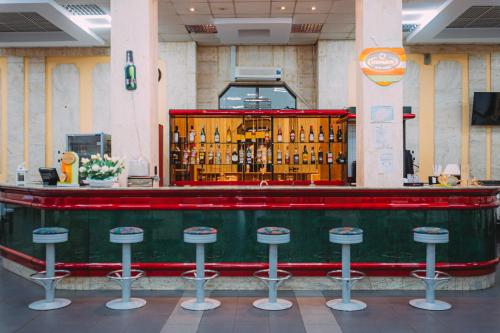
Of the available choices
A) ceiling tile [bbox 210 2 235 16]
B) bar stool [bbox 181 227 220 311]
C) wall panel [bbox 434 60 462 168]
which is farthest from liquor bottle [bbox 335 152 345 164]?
Answer: bar stool [bbox 181 227 220 311]

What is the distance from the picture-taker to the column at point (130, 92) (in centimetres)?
641

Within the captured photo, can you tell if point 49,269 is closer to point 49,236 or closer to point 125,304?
point 49,236

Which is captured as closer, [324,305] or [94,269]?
[324,305]

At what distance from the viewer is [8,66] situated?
35.3 feet

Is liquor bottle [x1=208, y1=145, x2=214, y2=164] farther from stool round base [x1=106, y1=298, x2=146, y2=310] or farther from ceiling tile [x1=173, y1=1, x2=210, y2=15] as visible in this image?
stool round base [x1=106, y1=298, x2=146, y2=310]

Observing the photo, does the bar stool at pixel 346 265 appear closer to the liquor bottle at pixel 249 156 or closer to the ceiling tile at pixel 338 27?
the liquor bottle at pixel 249 156

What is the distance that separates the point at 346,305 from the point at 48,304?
10.2ft

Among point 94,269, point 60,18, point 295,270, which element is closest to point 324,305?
point 295,270

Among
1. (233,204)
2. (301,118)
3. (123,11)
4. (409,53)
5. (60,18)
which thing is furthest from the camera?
(409,53)

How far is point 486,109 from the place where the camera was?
10445 mm

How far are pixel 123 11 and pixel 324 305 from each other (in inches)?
183

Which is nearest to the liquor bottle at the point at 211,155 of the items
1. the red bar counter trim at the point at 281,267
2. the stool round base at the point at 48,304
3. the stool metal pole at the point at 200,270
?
the red bar counter trim at the point at 281,267

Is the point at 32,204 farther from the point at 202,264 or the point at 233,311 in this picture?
the point at 233,311

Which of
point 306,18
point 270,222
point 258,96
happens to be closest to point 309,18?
point 306,18
